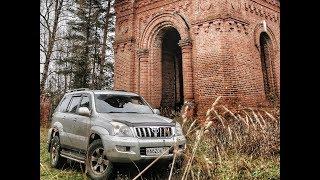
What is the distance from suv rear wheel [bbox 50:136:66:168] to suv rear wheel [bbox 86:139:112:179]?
6.00ft

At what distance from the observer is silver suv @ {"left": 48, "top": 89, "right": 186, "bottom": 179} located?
19.2 ft

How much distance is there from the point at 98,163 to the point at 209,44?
6701 millimetres

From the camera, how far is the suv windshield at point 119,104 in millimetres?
6984

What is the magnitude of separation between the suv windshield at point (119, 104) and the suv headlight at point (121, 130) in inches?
37.2

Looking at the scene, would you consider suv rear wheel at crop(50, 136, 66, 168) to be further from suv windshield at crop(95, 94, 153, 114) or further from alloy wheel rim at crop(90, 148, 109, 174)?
alloy wheel rim at crop(90, 148, 109, 174)

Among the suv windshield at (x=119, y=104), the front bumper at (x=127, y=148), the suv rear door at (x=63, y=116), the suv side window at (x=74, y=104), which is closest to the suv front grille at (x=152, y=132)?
the front bumper at (x=127, y=148)

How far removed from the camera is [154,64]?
13328mm

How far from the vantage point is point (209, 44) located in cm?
1138

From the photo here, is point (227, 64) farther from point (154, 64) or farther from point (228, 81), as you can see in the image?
point (154, 64)

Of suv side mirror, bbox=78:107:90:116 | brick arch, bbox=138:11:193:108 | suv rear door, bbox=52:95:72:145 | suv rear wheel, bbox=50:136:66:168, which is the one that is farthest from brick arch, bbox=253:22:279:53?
suv rear wheel, bbox=50:136:66:168

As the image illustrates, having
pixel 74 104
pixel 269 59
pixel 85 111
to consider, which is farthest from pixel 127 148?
pixel 269 59

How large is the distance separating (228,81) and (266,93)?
10.6ft

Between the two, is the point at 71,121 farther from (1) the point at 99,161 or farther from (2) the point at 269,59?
(2) the point at 269,59
